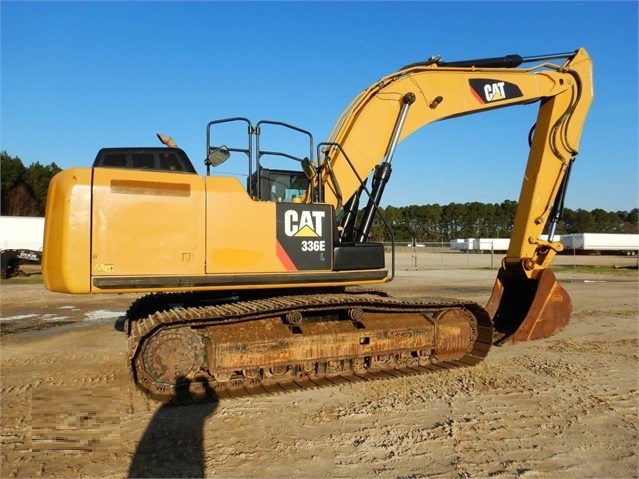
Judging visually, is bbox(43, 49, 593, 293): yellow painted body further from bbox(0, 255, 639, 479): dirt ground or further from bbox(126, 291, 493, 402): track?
bbox(0, 255, 639, 479): dirt ground

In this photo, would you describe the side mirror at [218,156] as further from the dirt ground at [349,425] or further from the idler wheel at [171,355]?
the dirt ground at [349,425]

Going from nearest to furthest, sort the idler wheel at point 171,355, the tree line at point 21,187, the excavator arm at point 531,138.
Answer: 1. the idler wheel at point 171,355
2. the excavator arm at point 531,138
3. the tree line at point 21,187

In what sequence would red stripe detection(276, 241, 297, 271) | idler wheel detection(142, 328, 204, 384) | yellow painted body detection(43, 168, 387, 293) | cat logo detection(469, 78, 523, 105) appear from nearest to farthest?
1. yellow painted body detection(43, 168, 387, 293)
2. idler wheel detection(142, 328, 204, 384)
3. red stripe detection(276, 241, 297, 271)
4. cat logo detection(469, 78, 523, 105)

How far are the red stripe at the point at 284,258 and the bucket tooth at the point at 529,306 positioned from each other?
3732 mm

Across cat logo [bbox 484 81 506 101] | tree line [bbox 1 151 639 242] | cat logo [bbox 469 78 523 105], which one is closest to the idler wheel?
cat logo [bbox 469 78 523 105]

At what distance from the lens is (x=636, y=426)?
459 centimetres

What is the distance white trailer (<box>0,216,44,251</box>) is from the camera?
93.1 feet

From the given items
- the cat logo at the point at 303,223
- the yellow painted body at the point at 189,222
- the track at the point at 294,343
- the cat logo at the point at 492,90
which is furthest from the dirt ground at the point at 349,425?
the cat logo at the point at 492,90

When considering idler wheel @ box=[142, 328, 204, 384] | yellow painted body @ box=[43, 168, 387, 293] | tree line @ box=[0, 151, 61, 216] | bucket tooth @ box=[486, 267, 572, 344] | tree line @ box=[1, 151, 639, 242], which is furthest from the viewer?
tree line @ box=[1, 151, 639, 242]

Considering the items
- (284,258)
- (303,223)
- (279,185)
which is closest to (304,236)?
(303,223)

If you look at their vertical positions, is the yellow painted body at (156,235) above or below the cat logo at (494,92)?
below

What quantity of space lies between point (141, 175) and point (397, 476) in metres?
3.79

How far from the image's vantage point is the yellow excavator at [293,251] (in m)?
5.09

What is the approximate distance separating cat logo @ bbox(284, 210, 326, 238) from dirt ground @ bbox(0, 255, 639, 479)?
1825mm
